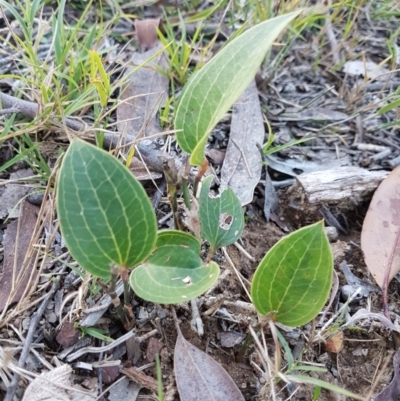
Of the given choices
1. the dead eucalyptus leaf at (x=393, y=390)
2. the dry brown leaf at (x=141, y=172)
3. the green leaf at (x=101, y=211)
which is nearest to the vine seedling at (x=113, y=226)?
the green leaf at (x=101, y=211)

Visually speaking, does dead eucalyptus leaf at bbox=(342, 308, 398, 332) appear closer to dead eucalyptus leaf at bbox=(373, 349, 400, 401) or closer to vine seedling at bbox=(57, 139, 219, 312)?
dead eucalyptus leaf at bbox=(373, 349, 400, 401)

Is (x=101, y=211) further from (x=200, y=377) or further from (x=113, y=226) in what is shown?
(x=200, y=377)

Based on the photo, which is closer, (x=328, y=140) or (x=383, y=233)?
(x=383, y=233)

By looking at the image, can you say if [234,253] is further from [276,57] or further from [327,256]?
[276,57]

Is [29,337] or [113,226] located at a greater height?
[113,226]

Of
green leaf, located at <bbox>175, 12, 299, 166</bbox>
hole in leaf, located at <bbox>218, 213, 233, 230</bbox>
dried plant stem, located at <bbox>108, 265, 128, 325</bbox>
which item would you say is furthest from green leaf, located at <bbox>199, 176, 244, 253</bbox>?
dried plant stem, located at <bbox>108, 265, 128, 325</bbox>

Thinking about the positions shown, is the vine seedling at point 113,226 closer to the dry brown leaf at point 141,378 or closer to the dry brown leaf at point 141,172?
the dry brown leaf at point 141,378

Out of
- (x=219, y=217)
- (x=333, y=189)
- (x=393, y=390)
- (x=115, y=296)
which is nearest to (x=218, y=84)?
(x=219, y=217)

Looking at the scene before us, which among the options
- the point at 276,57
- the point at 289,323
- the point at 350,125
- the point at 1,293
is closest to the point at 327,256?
Result: the point at 289,323
